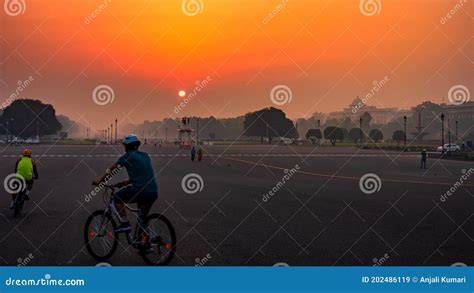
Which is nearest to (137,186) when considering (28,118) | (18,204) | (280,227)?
(280,227)

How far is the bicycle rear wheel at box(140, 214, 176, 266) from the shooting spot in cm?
703

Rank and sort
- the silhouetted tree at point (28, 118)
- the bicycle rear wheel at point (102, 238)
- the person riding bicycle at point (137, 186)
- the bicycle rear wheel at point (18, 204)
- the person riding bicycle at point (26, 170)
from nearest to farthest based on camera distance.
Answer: the person riding bicycle at point (137, 186) < the bicycle rear wheel at point (102, 238) < the bicycle rear wheel at point (18, 204) < the person riding bicycle at point (26, 170) < the silhouetted tree at point (28, 118)

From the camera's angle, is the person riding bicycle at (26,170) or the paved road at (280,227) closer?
the paved road at (280,227)

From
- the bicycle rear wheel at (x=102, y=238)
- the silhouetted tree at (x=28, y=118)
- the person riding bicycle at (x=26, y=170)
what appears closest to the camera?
the bicycle rear wheel at (x=102, y=238)

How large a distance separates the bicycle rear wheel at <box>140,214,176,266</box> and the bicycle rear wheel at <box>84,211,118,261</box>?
61cm

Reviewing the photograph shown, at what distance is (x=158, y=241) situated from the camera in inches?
278

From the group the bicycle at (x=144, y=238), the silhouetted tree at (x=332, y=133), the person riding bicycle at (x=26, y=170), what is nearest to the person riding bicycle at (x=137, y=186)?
the bicycle at (x=144, y=238)

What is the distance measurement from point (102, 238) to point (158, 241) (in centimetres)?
102

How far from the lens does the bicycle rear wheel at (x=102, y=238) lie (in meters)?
7.38

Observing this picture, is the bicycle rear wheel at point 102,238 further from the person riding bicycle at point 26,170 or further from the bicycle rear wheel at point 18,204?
the person riding bicycle at point 26,170

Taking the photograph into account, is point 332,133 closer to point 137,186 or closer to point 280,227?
point 280,227

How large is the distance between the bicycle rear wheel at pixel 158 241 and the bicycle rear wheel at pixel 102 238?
607 mm
